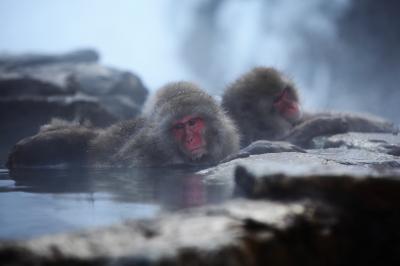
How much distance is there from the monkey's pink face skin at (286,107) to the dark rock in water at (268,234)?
4.70 meters

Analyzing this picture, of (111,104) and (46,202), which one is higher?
(111,104)

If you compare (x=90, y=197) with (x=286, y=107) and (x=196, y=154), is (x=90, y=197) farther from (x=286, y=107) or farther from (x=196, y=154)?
(x=286, y=107)

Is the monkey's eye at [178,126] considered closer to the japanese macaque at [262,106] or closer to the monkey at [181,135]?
the monkey at [181,135]

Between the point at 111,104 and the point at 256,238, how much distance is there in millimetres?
10719

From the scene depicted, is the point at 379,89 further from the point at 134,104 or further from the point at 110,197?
the point at 110,197

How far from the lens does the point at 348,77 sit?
492 inches

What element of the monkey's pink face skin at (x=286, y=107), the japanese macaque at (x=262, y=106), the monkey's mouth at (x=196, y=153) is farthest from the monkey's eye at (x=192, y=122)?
the monkey's pink face skin at (x=286, y=107)

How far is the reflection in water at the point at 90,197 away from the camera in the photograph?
2129 millimetres

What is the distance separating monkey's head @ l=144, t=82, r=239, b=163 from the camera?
16.3 ft

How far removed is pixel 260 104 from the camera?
629 centimetres

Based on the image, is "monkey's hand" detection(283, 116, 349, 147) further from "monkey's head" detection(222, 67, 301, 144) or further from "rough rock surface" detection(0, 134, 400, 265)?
"rough rock surface" detection(0, 134, 400, 265)

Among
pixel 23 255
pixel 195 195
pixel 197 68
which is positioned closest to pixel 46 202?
pixel 195 195

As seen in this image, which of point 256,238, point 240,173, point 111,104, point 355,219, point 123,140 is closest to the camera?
point 256,238

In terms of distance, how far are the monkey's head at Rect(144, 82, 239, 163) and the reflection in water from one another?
73cm
